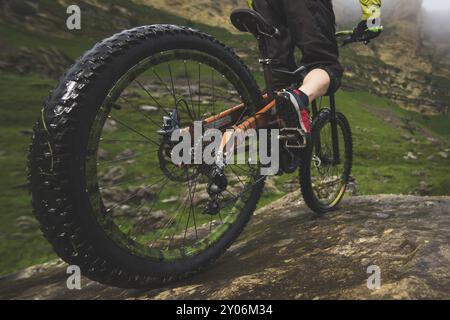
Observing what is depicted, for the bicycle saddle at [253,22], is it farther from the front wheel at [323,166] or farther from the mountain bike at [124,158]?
the front wheel at [323,166]

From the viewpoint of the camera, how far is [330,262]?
3340 millimetres

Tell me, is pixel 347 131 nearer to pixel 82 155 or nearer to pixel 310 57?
pixel 310 57

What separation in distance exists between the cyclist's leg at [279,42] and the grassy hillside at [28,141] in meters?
5.99

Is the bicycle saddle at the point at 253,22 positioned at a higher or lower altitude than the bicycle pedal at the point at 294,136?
higher

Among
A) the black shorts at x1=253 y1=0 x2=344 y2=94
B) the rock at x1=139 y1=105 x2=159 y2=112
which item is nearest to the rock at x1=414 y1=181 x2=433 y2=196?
the rock at x1=139 y1=105 x2=159 y2=112

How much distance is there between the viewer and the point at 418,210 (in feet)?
16.3

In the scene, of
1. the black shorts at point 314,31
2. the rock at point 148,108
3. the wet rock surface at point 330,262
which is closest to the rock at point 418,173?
the rock at point 148,108

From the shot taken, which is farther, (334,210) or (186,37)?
(334,210)

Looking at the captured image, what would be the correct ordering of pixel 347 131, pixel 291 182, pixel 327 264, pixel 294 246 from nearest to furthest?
pixel 327 264, pixel 294 246, pixel 347 131, pixel 291 182

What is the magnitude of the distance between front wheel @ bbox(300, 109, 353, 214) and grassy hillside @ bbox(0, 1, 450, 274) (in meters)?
5.61

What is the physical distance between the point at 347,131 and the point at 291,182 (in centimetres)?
1135

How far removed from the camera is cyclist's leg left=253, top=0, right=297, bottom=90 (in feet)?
16.0

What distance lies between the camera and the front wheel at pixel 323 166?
5.10 meters
